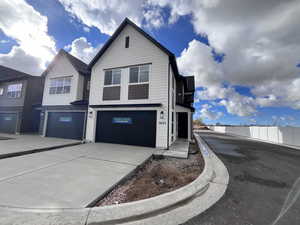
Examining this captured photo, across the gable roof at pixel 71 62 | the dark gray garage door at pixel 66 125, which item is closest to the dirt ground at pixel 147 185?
the dark gray garage door at pixel 66 125

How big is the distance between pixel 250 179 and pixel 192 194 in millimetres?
2849

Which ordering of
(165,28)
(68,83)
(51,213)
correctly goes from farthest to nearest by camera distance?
(68,83) < (165,28) < (51,213)

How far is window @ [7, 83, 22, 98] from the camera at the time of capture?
1420 cm

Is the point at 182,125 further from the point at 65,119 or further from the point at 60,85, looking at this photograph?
the point at 60,85

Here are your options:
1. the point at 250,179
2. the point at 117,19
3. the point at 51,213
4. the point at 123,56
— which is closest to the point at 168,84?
the point at 123,56

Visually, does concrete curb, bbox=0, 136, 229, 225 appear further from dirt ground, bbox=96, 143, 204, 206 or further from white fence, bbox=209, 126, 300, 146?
white fence, bbox=209, 126, 300, 146

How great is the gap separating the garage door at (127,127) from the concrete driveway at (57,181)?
3688mm

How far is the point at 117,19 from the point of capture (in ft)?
34.2

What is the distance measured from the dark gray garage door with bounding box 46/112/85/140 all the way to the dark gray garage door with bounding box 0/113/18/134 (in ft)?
16.6

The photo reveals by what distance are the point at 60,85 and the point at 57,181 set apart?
38.7 feet

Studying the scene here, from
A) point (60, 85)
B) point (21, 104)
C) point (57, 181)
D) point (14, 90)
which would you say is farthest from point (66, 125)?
point (57, 181)

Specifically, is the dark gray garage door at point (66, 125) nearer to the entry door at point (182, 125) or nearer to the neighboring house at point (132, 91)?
the neighboring house at point (132, 91)

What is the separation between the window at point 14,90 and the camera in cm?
1420

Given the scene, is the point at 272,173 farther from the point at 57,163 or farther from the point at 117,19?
the point at 117,19
